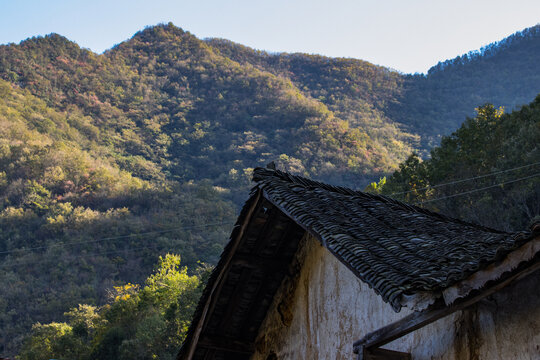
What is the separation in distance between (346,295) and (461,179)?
2083 centimetres

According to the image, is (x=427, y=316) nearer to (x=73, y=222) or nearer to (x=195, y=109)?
(x=73, y=222)

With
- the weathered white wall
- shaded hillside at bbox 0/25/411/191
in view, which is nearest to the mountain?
the weathered white wall

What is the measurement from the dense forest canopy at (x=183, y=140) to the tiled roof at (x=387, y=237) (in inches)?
677

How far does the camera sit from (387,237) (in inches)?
188

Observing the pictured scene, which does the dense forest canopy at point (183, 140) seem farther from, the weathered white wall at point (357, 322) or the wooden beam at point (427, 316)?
the wooden beam at point (427, 316)

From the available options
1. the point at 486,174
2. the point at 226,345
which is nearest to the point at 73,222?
the point at 486,174

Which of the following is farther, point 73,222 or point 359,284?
point 73,222

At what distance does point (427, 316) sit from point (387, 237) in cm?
109

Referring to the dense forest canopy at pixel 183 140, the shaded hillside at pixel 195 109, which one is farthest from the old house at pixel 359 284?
the shaded hillside at pixel 195 109

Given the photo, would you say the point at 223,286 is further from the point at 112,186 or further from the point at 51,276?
Result: the point at 112,186

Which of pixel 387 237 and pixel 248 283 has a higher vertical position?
pixel 387 237

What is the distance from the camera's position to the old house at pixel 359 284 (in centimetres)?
357

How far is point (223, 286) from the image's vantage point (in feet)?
22.1

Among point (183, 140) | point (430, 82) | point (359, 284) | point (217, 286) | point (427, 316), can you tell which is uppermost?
point (430, 82)
